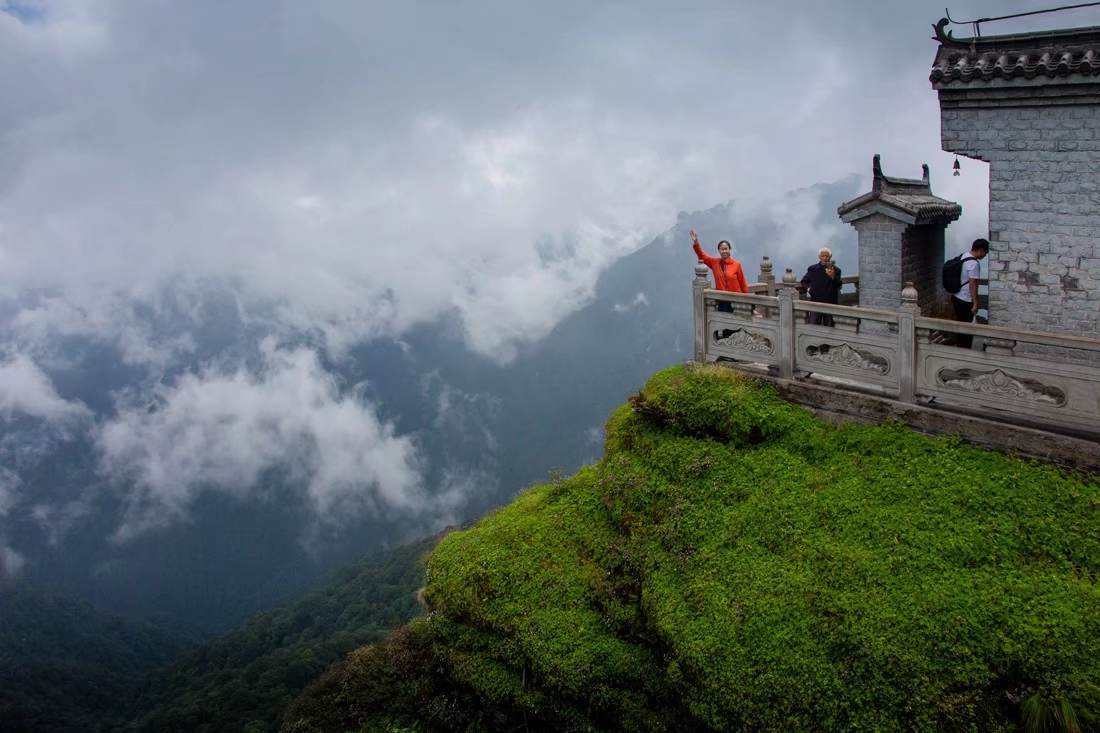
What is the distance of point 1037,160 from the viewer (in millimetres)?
11648

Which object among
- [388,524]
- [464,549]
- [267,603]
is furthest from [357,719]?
[388,524]

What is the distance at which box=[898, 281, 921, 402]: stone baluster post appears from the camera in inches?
415

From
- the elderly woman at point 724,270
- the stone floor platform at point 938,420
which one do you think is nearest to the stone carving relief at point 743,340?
the stone floor platform at point 938,420

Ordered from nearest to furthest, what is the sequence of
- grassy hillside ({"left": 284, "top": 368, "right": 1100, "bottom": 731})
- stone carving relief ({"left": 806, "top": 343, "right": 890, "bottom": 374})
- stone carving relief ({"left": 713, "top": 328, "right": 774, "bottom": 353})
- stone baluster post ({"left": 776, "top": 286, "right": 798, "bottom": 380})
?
grassy hillside ({"left": 284, "top": 368, "right": 1100, "bottom": 731}) → stone carving relief ({"left": 806, "top": 343, "right": 890, "bottom": 374}) → stone baluster post ({"left": 776, "top": 286, "right": 798, "bottom": 380}) → stone carving relief ({"left": 713, "top": 328, "right": 774, "bottom": 353})

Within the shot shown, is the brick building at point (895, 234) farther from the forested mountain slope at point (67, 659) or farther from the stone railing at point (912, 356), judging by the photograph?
the forested mountain slope at point (67, 659)

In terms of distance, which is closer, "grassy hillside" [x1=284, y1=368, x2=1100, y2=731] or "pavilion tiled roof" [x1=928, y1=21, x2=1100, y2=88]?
"grassy hillside" [x1=284, y1=368, x2=1100, y2=731]

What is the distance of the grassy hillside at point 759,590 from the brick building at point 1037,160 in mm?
3342

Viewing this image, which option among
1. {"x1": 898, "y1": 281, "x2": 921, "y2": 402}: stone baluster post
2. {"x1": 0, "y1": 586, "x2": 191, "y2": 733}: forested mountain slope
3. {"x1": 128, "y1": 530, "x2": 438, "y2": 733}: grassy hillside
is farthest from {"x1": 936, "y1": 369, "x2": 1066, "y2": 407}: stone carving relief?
{"x1": 0, "y1": 586, "x2": 191, "y2": 733}: forested mountain slope

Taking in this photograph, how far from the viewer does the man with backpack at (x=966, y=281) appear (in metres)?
12.6

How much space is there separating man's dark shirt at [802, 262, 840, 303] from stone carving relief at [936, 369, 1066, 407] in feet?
11.5

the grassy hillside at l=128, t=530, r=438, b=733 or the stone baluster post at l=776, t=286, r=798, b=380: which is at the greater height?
the stone baluster post at l=776, t=286, r=798, b=380

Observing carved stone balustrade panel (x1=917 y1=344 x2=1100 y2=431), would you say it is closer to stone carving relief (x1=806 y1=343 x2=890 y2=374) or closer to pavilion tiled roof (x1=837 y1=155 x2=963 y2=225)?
stone carving relief (x1=806 y1=343 x2=890 y2=374)

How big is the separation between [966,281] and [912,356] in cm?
330

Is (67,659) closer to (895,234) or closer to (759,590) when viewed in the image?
(759,590)
